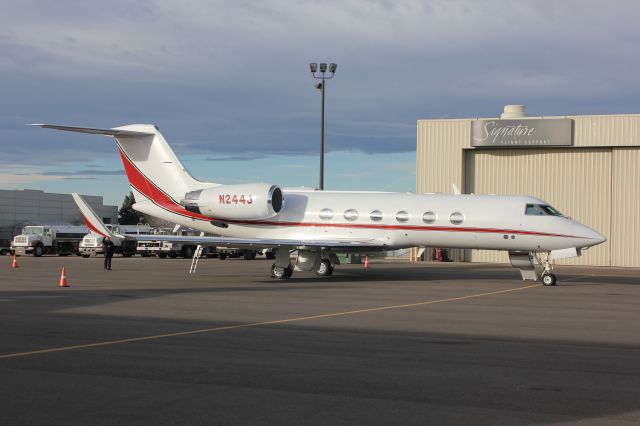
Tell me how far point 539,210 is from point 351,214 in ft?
21.2

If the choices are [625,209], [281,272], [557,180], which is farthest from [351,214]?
[625,209]

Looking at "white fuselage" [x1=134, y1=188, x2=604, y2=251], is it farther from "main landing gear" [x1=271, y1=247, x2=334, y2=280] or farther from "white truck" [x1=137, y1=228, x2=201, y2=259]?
"white truck" [x1=137, y1=228, x2=201, y2=259]

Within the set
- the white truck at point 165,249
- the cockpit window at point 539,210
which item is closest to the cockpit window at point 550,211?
the cockpit window at point 539,210

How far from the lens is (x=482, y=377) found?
8.99 m

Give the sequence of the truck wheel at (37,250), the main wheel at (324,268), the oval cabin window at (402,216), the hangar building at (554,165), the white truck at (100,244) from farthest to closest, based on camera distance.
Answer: the truck wheel at (37,250) < the white truck at (100,244) < the hangar building at (554,165) < the main wheel at (324,268) < the oval cabin window at (402,216)

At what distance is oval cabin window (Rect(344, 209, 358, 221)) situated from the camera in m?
28.2

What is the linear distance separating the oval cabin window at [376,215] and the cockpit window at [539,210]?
5001 mm

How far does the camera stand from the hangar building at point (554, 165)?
146ft

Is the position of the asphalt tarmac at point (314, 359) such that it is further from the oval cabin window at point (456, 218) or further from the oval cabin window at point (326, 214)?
the oval cabin window at point (326, 214)

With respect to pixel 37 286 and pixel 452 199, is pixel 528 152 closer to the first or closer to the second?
pixel 452 199

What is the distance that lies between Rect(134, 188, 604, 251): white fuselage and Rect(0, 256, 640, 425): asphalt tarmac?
233 inches

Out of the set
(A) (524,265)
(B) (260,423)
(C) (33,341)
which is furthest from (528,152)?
(B) (260,423)

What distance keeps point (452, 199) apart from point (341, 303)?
10546 mm
